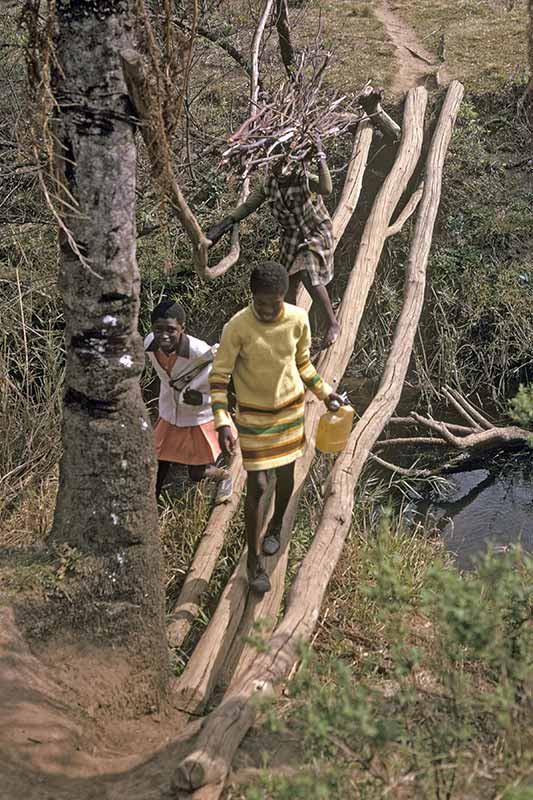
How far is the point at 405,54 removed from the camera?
40.9ft

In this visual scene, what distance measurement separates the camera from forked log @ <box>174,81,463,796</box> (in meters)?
2.92

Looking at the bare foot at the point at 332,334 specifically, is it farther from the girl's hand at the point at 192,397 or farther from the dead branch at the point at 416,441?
the dead branch at the point at 416,441

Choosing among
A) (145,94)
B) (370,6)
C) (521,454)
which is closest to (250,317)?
(145,94)

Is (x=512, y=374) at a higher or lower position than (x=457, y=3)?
lower

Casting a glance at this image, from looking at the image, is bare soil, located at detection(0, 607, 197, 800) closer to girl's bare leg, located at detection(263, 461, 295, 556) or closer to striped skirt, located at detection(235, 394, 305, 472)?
girl's bare leg, located at detection(263, 461, 295, 556)

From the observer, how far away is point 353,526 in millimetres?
5727

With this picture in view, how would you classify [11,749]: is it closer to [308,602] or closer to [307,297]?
[308,602]

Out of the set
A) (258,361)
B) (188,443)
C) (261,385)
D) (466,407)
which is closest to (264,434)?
(261,385)

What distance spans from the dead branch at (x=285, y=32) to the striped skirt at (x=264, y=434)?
486 centimetres

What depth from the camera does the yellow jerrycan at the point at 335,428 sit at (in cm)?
456

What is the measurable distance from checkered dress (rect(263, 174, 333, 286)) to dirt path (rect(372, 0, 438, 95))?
5.62m

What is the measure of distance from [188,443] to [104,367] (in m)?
1.75

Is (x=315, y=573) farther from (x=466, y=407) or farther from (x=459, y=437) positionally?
(x=466, y=407)

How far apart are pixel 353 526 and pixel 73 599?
8.33 ft
